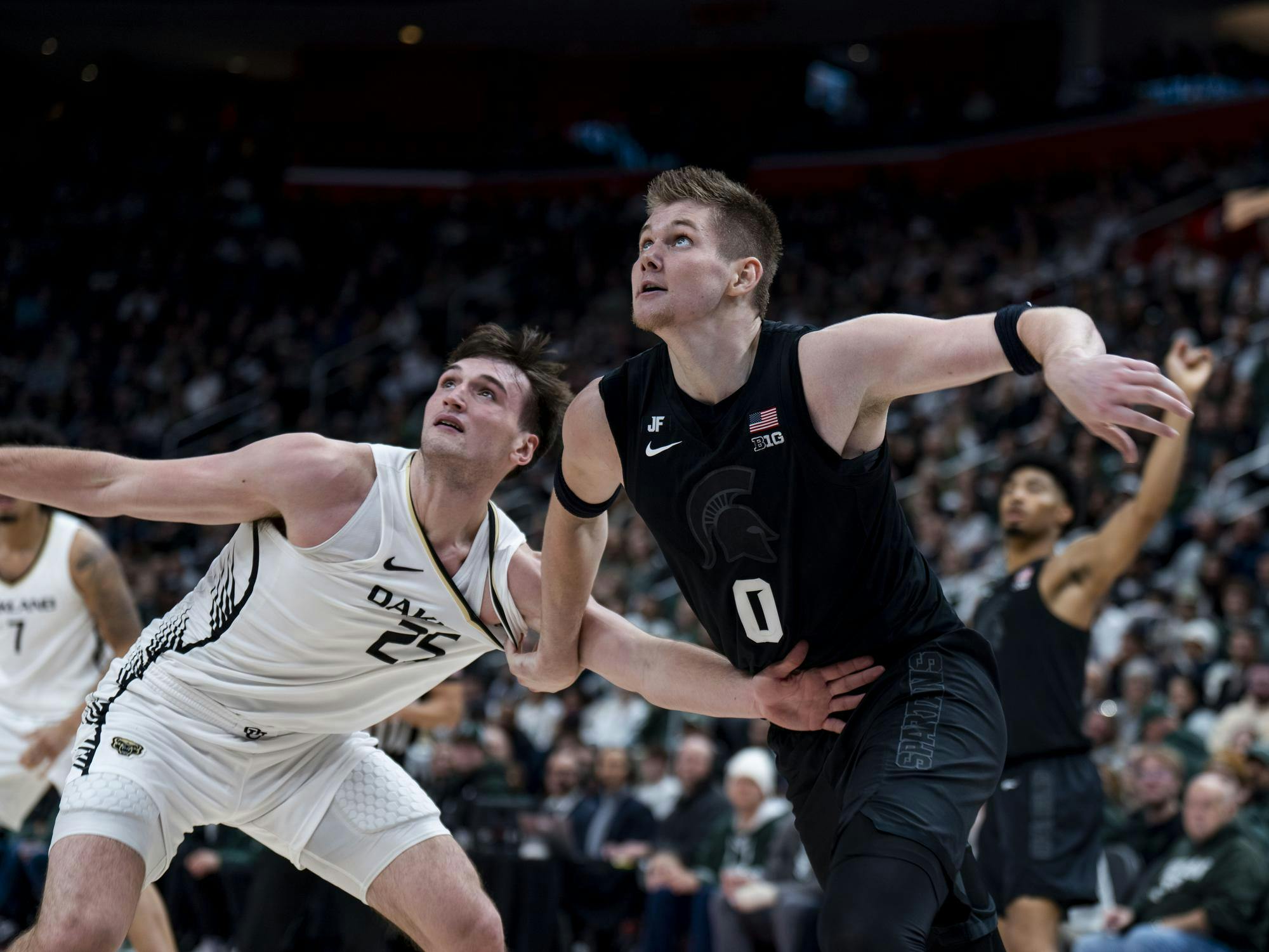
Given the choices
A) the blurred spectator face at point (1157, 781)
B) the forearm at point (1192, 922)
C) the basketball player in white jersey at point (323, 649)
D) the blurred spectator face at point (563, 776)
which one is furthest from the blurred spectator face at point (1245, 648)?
the basketball player in white jersey at point (323, 649)

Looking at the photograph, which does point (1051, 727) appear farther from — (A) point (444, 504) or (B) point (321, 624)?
(B) point (321, 624)

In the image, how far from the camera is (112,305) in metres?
23.2

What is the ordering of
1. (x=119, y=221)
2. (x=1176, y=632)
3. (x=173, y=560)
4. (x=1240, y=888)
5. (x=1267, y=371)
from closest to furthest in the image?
(x=1240, y=888) < (x=1176, y=632) < (x=1267, y=371) < (x=173, y=560) < (x=119, y=221)

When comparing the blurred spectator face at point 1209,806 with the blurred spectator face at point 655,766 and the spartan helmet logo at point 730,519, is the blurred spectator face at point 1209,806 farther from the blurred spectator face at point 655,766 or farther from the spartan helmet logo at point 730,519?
the spartan helmet logo at point 730,519

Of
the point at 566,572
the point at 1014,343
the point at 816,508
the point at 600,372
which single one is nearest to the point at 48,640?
the point at 566,572

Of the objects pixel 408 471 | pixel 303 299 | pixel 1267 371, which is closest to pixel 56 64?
pixel 303 299

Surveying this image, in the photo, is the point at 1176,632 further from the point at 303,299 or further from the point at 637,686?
the point at 303,299

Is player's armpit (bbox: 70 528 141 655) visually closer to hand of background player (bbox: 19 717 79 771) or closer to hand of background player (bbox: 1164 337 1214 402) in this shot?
hand of background player (bbox: 19 717 79 771)

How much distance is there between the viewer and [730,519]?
151 inches

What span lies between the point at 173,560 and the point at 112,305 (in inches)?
265

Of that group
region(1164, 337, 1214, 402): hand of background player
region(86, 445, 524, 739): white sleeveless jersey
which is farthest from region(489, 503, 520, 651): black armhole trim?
region(1164, 337, 1214, 402): hand of background player

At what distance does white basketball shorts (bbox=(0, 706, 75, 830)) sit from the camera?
664cm

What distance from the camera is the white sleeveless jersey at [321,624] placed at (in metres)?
4.57

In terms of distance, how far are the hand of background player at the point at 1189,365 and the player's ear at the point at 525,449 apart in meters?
2.38
